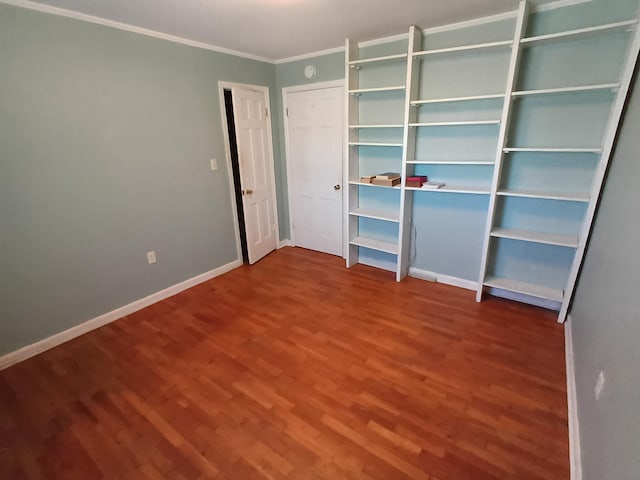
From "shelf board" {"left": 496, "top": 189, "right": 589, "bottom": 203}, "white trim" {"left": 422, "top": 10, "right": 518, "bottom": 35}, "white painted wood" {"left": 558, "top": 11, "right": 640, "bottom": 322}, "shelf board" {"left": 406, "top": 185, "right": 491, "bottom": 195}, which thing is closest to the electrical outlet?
"white painted wood" {"left": 558, "top": 11, "right": 640, "bottom": 322}

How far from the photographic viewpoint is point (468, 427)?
1.64 m

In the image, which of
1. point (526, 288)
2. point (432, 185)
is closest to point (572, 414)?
point (526, 288)

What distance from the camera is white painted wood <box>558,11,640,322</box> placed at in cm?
186

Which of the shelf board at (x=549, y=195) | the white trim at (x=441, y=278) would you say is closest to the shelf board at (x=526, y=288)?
the white trim at (x=441, y=278)

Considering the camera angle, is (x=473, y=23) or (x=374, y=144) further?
(x=374, y=144)

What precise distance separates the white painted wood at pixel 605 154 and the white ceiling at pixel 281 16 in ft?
2.38

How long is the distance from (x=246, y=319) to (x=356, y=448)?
1.44m

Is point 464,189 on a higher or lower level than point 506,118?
lower

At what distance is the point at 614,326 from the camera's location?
4.33 ft

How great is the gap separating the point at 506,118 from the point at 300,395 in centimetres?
247

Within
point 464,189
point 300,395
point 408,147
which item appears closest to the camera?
point 300,395

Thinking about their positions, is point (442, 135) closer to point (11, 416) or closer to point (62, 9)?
point (62, 9)

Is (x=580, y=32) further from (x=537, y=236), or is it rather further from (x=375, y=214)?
(x=375, y=214)

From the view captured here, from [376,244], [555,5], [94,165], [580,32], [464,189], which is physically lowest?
[376,244]
